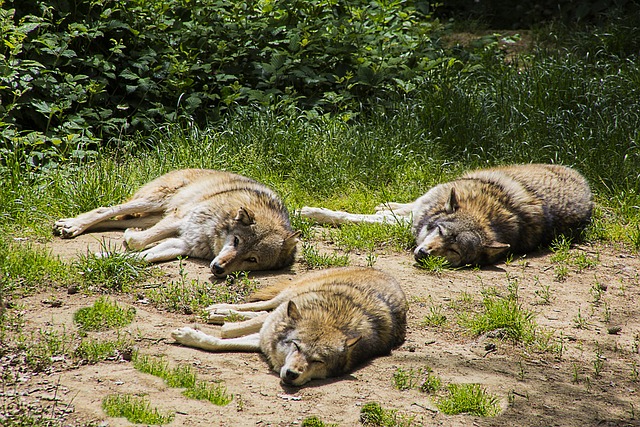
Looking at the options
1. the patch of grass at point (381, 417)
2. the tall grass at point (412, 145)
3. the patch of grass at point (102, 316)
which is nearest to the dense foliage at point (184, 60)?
the tall grass at point (412, 145)

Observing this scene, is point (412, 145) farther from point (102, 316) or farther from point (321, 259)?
point (102, 316)

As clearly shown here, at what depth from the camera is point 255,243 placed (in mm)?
6625

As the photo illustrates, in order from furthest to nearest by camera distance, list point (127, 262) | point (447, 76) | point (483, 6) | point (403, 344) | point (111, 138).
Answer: point (483, 6) → point (447, 76) → point (111, 138) → point (127, 262) → point (403, 344)

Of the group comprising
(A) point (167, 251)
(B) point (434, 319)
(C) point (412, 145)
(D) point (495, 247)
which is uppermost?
(C) point (412, 145)

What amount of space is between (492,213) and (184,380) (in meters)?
3.96

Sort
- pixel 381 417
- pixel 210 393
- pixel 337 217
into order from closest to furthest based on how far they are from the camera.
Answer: pixel 381 417
pixel 210 393
pixel 337 217

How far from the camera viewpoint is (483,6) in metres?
15.1

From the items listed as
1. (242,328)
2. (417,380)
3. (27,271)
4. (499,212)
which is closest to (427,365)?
(417,380)

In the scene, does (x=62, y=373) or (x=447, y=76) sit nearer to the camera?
(x=62, y=373)

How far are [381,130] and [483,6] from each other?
22.7 feet

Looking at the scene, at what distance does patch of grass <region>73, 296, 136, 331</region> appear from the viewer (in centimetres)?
523

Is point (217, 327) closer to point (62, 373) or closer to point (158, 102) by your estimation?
point (62, 373)

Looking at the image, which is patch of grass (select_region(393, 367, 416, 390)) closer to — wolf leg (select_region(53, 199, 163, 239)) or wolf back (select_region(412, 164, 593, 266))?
wolf back (select_region(412, 164, 593, 266))

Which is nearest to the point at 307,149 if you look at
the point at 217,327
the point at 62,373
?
the point at 217,327
